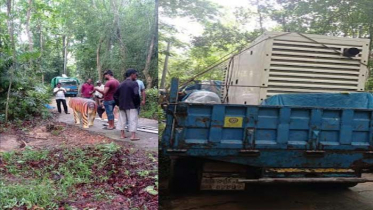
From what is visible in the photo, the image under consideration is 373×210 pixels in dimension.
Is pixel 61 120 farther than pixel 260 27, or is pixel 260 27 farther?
pixel 260 27

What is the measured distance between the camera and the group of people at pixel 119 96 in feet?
4.91

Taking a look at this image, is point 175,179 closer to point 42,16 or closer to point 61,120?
point 61,120

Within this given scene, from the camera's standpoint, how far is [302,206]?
2504 mm

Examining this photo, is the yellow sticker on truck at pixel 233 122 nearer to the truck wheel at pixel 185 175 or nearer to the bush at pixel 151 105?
the truck wheel at pixel 185 175

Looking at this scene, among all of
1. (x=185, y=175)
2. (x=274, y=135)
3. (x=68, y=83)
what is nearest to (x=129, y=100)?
(x=68, y=83)

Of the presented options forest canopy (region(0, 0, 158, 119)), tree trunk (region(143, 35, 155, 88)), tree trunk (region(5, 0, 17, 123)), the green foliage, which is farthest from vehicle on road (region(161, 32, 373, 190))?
tree trunk (region(5, 0, 17, 123))

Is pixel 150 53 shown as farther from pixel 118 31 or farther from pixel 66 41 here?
pixel 66 41

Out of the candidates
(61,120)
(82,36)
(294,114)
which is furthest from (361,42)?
(61,120)

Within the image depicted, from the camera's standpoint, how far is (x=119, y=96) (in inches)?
60.2

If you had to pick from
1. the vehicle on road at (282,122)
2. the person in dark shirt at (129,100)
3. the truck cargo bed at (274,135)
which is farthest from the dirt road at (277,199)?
the person in dark shirt at (129,100)

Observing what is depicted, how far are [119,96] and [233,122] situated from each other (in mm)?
638

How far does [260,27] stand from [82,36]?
2.72 feet

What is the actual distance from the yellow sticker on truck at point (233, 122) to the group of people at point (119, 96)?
51 centimetres

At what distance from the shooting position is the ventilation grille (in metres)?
1.81
